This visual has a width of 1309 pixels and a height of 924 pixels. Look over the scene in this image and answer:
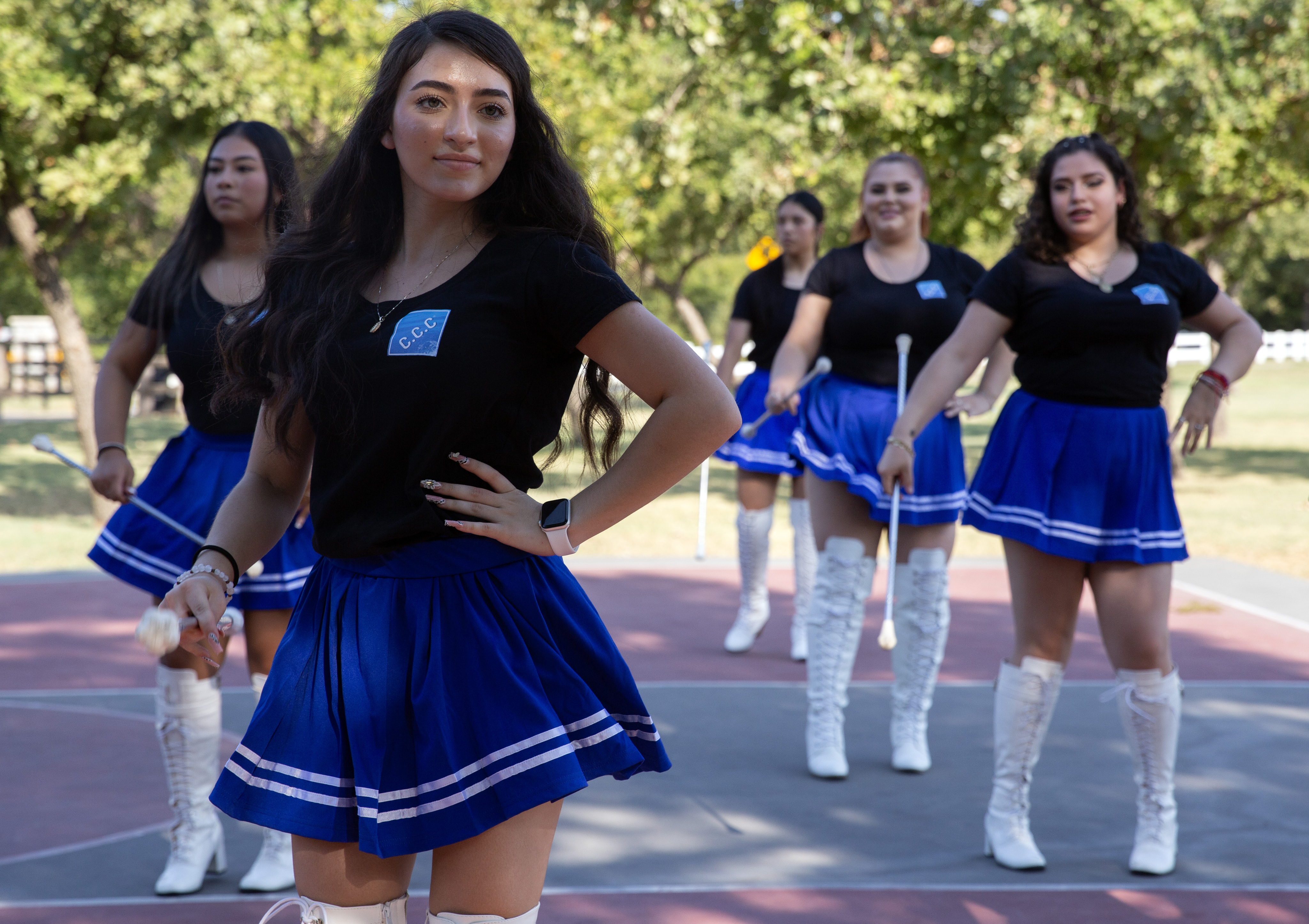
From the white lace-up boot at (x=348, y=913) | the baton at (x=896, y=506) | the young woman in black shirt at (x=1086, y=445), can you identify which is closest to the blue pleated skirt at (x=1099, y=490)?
the young woman in black shirt at (x=1086, y=445)

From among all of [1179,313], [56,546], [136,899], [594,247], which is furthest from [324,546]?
[56,546]

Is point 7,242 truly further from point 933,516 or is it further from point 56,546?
point 933,516

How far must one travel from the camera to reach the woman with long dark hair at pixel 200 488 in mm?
3746

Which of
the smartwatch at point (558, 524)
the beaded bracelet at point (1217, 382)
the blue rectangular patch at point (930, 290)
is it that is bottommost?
the smartwatch at point (558, 524)

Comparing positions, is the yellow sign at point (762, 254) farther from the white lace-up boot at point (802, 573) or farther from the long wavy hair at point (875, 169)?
the long wavy hair at point (875, 169)

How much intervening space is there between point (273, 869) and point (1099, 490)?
2.73 metres

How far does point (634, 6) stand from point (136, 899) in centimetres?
936

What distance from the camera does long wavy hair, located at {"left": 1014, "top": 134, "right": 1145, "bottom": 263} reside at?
3.88 meters

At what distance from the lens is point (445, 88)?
2.06m

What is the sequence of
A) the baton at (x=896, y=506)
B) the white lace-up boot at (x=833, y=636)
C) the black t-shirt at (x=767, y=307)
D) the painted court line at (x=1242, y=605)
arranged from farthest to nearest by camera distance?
the painted court line at (x=1242, y=605) < the black t-shirt at (x=767, y=307) < the white lace-up boot at (x=833, y=636) < the baton at (x=896, y=506)

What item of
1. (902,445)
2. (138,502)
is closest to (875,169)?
(902,445)

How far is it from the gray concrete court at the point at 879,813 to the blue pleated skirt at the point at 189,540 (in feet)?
3.08

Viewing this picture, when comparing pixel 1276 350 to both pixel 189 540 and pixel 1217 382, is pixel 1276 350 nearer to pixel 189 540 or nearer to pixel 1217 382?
pixel 1217 382

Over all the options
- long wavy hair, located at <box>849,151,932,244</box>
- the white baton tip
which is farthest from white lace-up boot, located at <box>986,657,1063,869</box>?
the white baton tip
